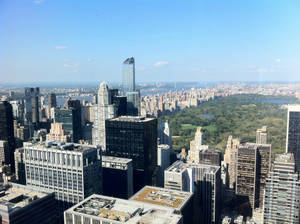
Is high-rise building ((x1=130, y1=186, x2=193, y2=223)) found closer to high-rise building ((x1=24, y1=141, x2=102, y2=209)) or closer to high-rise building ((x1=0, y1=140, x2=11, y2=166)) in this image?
high-rise building ((x1=24, y1=141, x2=102, y2=209))

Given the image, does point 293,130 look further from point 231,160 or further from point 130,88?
point 130,88

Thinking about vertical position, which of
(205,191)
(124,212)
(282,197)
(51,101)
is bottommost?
Result: (205,191)

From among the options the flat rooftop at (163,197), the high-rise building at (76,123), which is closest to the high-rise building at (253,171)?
the flat rooftop at (163,197)

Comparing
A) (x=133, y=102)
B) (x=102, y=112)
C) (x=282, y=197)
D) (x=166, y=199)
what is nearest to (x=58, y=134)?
(x=102, y=112)

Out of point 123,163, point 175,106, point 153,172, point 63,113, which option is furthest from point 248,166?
point 175,106

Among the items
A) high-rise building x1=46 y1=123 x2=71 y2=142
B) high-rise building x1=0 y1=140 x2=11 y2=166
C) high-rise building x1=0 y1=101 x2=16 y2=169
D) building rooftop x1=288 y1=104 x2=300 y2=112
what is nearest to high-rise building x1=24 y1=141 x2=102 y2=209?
high-rise building x1=0 y1=140 x2=11 y2=166

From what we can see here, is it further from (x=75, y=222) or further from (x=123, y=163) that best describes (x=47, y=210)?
(x=123, y=163)
